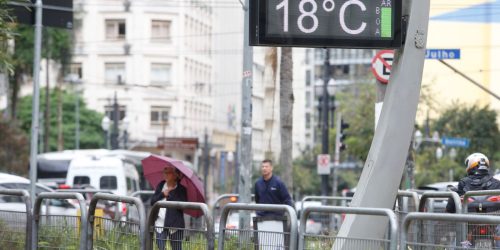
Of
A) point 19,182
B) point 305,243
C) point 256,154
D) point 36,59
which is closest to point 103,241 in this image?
point 305,243

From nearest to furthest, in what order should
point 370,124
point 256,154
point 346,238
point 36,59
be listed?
point 346,238
point 36,59
point 370,124
point 256,154

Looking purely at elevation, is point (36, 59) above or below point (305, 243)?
above

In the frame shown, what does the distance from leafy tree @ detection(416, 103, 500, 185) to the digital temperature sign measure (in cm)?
5403

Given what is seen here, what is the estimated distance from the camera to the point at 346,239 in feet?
33.3

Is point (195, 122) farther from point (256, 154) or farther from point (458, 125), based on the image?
point (458, 125)

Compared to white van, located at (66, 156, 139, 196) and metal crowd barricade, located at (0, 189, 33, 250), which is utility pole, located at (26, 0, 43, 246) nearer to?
metal crowd barricade, located at (0, 189, 33, 250)

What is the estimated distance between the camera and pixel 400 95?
11.1 meters

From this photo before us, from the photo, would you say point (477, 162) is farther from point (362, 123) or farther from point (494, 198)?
point (362, 123)

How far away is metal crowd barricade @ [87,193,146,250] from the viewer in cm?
1097

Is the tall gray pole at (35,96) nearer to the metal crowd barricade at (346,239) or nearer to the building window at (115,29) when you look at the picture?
the metal crowd barricade at (346,239)

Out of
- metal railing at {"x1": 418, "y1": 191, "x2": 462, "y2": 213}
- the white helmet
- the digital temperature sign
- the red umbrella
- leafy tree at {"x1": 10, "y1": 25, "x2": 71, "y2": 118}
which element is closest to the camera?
the digital temperature sign

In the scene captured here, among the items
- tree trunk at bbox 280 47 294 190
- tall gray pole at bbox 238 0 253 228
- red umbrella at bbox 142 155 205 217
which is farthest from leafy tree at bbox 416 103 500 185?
red umbrella at bbox 142 155 205 217

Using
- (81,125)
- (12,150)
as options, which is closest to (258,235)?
(12,150)

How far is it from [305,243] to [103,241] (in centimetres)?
235
